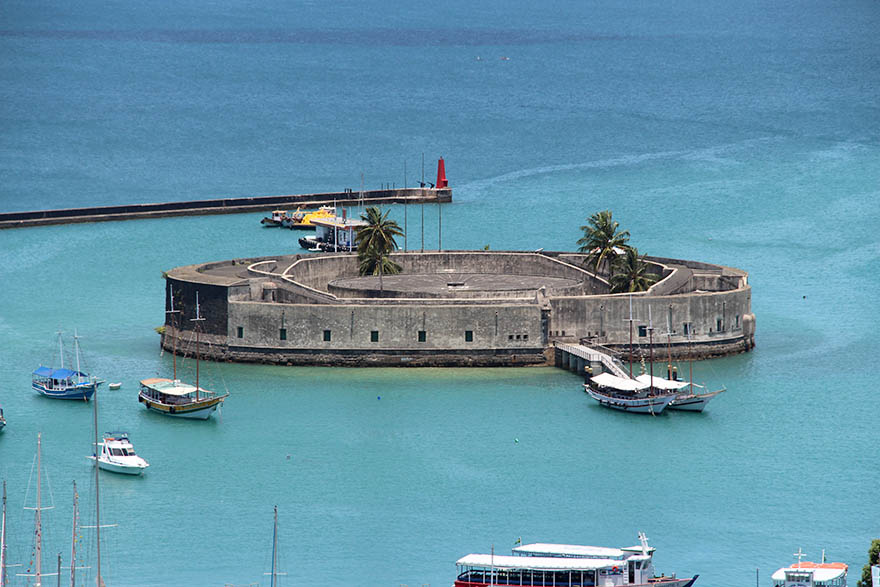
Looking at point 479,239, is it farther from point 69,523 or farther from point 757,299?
point 69,523

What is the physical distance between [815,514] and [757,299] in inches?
1942

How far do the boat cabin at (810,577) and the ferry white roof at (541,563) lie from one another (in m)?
5.49

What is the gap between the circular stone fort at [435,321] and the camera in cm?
10944

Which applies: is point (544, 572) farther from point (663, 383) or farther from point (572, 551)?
point (663, 383)

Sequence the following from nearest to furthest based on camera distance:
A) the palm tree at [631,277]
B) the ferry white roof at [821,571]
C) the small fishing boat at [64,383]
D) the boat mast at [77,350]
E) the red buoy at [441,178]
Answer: the ferry white roof at [821,571]
the small fishing boat at [64,383]
the boat mast at [77,350]
the palm tree at [631,277]
the red buoy at [441,178]

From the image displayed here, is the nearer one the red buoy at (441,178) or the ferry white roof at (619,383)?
the ferry white roof at (619,383)

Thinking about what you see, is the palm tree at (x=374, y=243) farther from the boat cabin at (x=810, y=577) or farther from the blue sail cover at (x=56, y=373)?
the boat cabin at (x=810, y=577)

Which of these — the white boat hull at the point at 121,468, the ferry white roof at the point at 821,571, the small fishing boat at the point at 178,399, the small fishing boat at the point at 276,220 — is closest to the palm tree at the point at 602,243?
the small fishing boat at the point at 178,399

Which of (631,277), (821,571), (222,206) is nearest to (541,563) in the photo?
(821,571)

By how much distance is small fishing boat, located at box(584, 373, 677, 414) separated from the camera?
336 feet

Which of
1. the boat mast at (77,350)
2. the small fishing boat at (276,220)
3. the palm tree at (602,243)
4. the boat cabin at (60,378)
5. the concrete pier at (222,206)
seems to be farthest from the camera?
the small fishing boat at (276,220)

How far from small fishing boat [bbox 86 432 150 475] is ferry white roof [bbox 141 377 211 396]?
8747 mm

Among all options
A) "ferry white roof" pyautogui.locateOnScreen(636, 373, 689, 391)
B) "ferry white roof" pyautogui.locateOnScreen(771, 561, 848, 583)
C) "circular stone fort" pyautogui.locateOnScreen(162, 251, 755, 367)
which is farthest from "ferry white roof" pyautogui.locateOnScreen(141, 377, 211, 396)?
"ferry white roof" pyautogui.locateOnScreen(771, 561, 848, 583)

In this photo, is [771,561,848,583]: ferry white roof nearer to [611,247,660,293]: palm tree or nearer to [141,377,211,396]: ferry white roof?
[141,377,211,396]: ferry white roof
